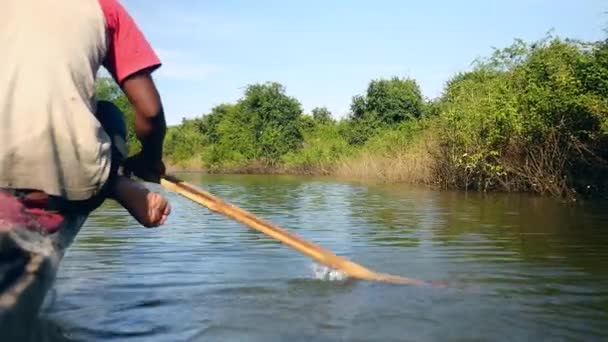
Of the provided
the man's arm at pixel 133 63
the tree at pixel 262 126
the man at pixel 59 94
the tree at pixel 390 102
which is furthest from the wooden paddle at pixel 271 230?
the tree at pixel 262 126

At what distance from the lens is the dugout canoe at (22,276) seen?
72.3 inches

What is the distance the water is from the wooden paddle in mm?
141

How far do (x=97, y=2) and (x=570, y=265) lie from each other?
4.86m

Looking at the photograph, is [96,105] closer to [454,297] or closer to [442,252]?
[454,297]

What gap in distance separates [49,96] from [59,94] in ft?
0.11

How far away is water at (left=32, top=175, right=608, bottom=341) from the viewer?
3650mm

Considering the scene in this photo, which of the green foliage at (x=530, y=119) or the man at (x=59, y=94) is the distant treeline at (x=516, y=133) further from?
the man at (x=59, y=94)

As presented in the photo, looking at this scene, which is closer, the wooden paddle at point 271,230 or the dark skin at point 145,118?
the dark skin at point 145,118

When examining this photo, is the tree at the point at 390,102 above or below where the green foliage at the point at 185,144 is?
above

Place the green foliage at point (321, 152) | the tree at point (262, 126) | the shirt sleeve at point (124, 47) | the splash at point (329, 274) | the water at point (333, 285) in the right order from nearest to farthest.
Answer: the shirt sleeve at point (124, 47) < the water at point (333, 285) < the splash at point (329, 274) < the green foliage at point (321, 152) < the tree at point (262, 126)

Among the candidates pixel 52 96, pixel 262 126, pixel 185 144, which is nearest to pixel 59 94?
pixel 52 96

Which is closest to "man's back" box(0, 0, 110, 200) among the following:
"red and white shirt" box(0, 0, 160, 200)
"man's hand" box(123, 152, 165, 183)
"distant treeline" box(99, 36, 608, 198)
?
"red and white shirt" box(0, 0, 160, 200)

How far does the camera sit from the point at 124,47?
2508 millimetres

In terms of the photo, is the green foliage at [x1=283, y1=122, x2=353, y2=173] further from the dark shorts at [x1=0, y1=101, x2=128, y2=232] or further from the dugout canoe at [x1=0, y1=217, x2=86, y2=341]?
the dugout canoe at [x1=0, y1=217, x2=86, y2=341]
